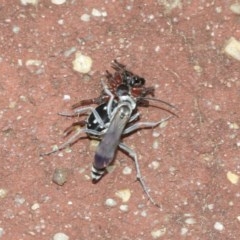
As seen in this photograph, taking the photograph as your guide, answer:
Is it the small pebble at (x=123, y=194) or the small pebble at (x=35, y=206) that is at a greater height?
the small pebble at (x=123, y=194)

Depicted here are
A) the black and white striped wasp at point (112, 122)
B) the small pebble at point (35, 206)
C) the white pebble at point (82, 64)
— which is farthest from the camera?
the white pebble at point (82, 64)

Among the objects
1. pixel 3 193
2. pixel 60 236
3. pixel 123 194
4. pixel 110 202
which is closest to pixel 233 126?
pixel 123 194

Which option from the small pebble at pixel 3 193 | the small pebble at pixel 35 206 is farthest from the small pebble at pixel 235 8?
the small pebble at pixel 3 193

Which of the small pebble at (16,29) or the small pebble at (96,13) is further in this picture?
the small pebble at (96,13)

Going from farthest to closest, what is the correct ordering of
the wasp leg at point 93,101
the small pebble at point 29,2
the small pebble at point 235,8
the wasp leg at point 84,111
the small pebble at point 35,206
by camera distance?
the small pebble at point 235,8, the small pebble at point 29,2, the wasp leg at point 93,101, the wasp leg at point 84,111, the small pebble at point 35,206

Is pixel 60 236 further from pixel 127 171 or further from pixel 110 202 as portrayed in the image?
pixel 127 171

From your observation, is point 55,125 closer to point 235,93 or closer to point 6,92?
point 6,92

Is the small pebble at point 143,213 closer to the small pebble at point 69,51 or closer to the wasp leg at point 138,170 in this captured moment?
the wasp leg at point 138,170

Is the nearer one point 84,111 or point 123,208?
point 123,208
